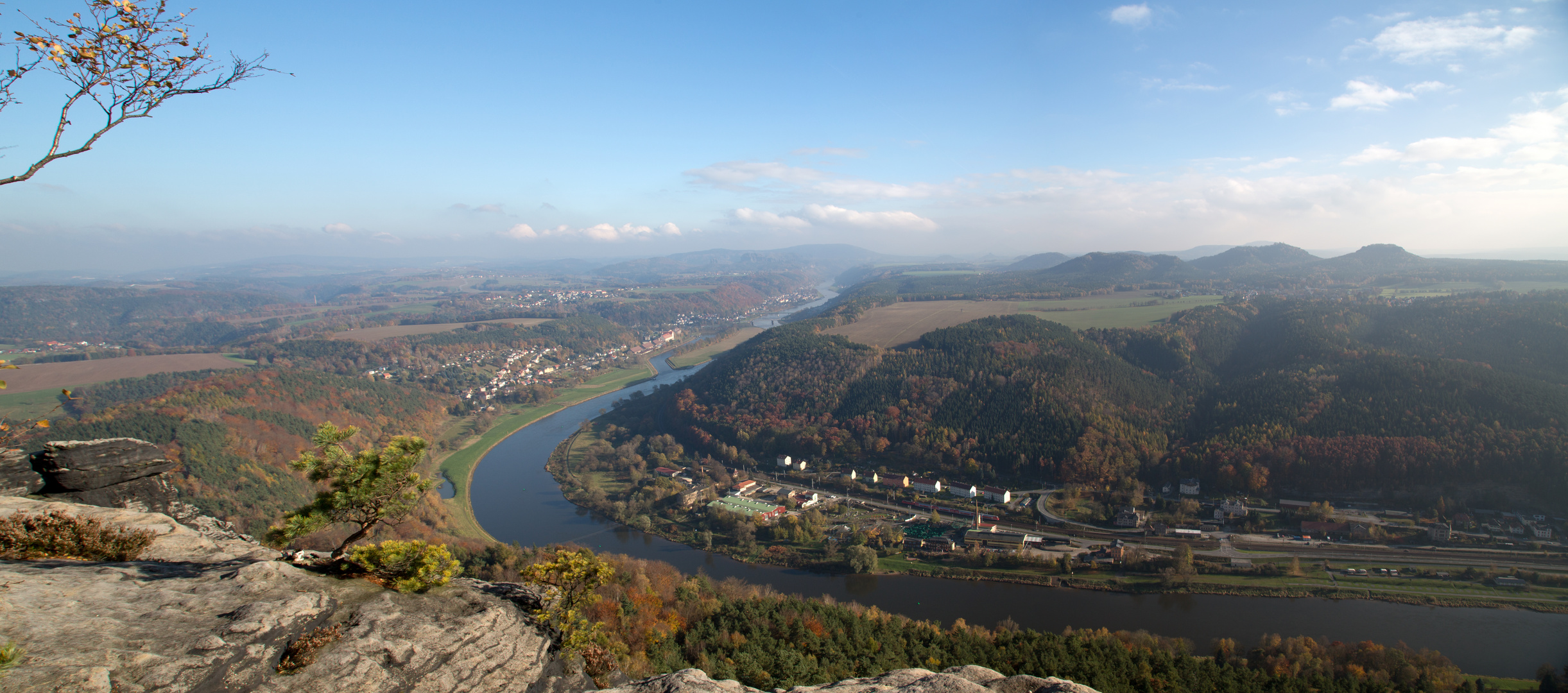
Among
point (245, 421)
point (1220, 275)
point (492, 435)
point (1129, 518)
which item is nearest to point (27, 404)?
point (245, 421)

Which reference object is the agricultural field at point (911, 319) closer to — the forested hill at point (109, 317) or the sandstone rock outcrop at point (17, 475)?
the sandstone rock outcrop at point (17, 475)

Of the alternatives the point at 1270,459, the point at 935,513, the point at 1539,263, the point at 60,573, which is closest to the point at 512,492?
the point at 935,513

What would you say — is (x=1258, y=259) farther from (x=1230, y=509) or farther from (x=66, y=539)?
(x=66, y=539)

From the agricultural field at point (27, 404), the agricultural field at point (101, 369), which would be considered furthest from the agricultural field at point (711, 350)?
the agricultural field at point (27, 404)

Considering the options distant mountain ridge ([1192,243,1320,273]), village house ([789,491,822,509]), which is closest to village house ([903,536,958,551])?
village house ([789,491,822,509])

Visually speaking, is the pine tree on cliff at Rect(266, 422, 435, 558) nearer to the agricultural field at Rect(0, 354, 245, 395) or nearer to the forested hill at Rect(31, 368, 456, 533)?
the forested hill at Rect(31, 368, 456, 533)
